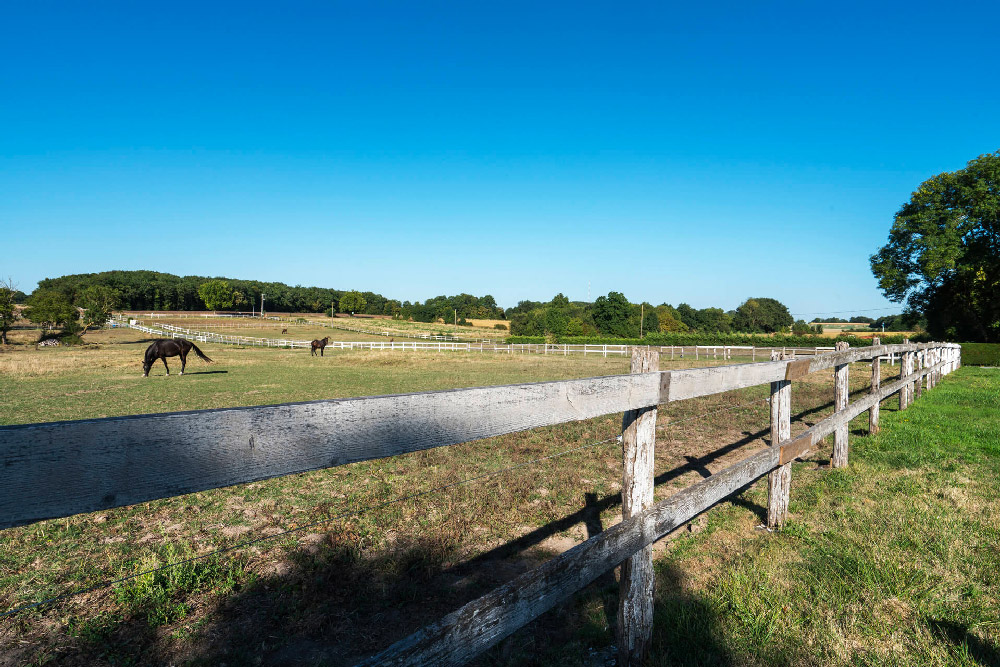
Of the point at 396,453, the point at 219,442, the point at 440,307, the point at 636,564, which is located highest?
the point at 440,307

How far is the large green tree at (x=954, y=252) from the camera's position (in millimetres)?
33750

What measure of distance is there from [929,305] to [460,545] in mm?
47739

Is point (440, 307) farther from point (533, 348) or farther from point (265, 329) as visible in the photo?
point (533, 348)

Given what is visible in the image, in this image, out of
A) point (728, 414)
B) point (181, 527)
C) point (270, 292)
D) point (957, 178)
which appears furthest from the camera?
point (270, 292)

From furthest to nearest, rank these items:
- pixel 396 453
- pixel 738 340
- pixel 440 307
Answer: pixel 440 307 → pixel 738 340 → pixel 396 453

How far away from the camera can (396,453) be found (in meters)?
1.58

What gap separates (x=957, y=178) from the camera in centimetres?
3538

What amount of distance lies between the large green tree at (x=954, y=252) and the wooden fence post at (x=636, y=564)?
42539 mm

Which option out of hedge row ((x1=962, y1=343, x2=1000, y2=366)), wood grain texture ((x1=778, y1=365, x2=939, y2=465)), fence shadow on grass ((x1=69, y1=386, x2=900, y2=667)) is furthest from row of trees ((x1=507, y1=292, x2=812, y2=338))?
fence shadow on grass ((x1=69, y1=386, x2=900, y2=667))

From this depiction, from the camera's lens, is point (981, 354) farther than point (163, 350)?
Yes

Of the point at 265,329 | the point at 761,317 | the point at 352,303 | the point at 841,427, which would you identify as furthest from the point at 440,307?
the point at 841,427

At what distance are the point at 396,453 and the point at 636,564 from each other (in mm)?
1583

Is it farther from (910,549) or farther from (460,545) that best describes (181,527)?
(910,549)

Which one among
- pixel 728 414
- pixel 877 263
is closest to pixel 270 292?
pixel 877 263
